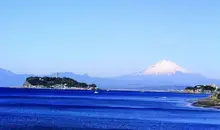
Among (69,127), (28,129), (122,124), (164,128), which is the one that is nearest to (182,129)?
(164,128)

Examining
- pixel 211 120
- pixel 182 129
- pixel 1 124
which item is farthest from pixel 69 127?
pixel 211 120

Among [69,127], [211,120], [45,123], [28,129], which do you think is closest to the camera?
[28,129]

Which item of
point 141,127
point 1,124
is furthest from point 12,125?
point 141,127

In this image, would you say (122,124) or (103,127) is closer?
(103,127)

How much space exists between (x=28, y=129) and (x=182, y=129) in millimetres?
21269

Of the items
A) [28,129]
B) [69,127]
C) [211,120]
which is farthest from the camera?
[211,120]

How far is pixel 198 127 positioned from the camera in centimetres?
7306

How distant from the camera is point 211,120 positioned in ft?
278

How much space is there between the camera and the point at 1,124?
68000mm

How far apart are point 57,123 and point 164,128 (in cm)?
1522

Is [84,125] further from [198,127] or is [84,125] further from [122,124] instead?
[198,127]

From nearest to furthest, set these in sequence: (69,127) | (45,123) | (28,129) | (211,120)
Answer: (28,129) < (69,127) < (45,123) < (211,120)

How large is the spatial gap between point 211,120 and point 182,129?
16.6 metres

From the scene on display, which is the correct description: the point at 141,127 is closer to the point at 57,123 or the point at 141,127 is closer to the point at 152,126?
the point at 152,126
